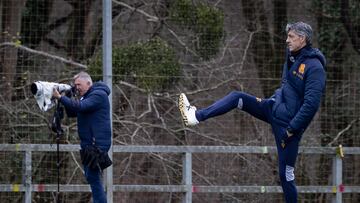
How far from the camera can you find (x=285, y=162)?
29.6 feet

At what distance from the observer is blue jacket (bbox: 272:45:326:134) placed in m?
8.71

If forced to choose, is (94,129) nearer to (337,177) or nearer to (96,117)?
(96,117)

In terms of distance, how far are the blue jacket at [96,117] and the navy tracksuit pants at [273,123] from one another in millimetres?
1419

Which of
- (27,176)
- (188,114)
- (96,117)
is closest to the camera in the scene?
(188,114)

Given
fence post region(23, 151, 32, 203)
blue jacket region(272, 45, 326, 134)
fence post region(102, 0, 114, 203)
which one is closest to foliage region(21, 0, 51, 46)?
fence post region(102, 0, 114, 203)

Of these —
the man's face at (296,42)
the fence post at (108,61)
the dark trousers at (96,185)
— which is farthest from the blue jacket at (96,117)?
the man's face at (296,42)

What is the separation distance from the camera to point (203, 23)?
13.9 meters

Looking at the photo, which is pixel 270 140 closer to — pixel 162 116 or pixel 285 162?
pixel 162 116

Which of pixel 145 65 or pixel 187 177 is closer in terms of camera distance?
pixel 187 177

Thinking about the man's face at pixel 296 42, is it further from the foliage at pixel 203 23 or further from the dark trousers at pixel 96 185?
the foliage at pixel 203 23

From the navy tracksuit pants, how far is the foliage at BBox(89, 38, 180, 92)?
432 centimetres

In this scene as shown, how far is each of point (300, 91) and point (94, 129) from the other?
2.30 meters

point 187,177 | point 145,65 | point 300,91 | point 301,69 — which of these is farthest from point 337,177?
point 301,69

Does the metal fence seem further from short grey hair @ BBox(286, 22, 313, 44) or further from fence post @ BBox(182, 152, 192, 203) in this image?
short grey hair @ BBox(286, 22, 313, 44)
